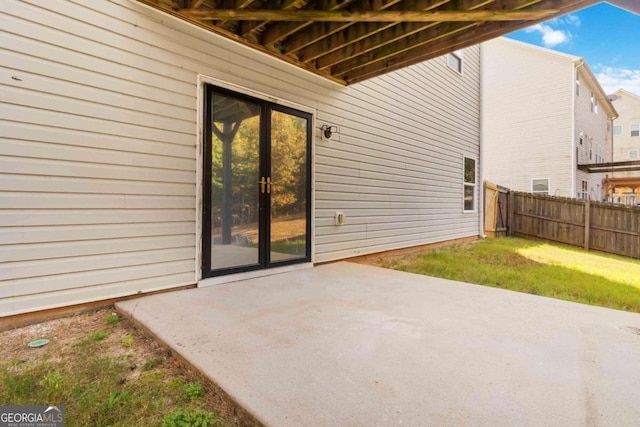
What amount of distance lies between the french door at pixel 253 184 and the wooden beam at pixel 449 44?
1.06 m

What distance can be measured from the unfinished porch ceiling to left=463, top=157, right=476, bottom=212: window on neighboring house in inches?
194

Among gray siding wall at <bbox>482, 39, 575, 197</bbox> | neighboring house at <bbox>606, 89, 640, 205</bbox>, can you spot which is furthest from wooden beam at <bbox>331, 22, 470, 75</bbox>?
neighboring house at <bbox>606, 89, 640, 205</bbox>

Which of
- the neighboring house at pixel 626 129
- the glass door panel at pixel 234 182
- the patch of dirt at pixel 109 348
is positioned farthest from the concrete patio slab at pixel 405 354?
the neighboring house at pixel 626 129

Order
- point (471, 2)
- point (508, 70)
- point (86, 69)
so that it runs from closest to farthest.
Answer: point (86, 69) < point (471, 2) < point (508, 70)

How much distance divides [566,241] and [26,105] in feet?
35.0

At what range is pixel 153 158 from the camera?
2.85 m

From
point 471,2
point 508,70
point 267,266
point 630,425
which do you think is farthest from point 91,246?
point 508,70

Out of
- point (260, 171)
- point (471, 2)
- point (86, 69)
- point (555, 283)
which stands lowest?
point (555, 283)

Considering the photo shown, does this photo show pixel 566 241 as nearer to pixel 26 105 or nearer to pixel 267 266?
pixel 267 266

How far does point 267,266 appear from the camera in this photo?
369cm

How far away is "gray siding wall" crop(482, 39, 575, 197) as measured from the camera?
1232cm

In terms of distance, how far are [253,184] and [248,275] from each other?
103cm

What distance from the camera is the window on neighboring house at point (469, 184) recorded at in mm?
8078

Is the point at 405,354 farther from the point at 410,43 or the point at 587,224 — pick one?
the point at 587,224
